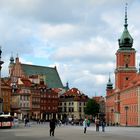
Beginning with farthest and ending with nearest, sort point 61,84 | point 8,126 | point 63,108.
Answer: point 61,84 < point 63,108 < point 8,126

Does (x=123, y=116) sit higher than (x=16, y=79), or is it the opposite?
(x=16, y=79)

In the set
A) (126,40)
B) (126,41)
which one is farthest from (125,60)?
(126,40)

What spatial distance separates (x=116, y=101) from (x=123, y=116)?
1567 centimetres

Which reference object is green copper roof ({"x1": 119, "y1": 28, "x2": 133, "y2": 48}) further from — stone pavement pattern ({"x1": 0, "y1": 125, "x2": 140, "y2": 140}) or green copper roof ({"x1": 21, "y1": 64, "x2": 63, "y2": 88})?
stone pavement pattern ({"x1": 0, "y1": 125, "x2": 140, "y2": 140})

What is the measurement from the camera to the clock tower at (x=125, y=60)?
468 ft

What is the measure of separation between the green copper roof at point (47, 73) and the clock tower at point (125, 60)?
4463 centimetres

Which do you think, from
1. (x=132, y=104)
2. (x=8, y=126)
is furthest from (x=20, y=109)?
(x=8, y=126)

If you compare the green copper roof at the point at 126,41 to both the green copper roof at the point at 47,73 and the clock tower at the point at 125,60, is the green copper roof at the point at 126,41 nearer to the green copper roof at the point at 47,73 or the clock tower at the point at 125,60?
the clock tower at the point at 125,60

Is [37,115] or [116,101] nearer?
[116,101]

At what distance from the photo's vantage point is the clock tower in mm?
142500

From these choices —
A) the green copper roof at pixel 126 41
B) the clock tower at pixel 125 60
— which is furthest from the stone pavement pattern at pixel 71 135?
the green copper roof at pixel 126 41

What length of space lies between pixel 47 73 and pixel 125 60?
175 ft

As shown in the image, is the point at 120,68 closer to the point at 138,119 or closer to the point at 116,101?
the point at 116,101

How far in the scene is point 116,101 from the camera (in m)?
149
